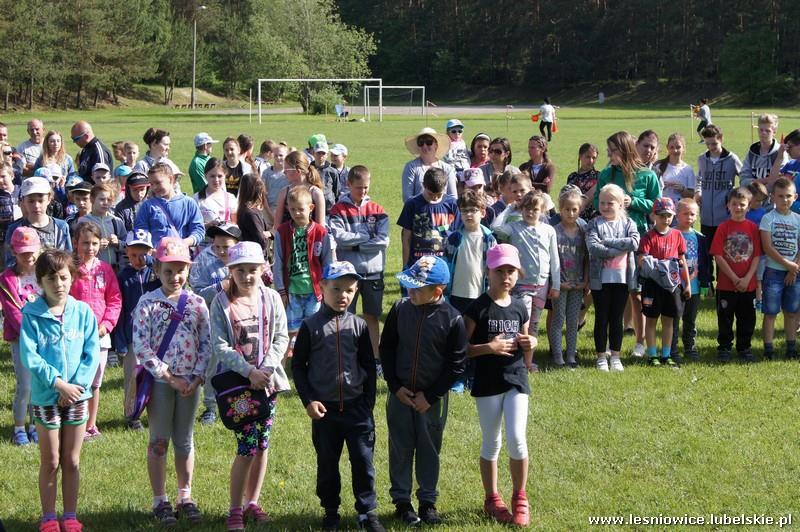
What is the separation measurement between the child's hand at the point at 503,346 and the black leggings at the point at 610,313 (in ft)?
12.2

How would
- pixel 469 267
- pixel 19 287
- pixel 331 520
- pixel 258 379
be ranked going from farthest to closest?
pixel 469 267 < pixel 19 287 < pixel 331 520 < pixel 258 379

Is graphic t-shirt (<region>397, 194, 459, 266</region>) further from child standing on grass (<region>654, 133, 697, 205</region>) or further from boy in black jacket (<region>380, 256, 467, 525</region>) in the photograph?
child standing on grass (<region>654, 133, 697, 205</region>)

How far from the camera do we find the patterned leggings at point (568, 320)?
9.44 metres

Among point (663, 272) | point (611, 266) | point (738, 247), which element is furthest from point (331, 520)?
point (738, 247)

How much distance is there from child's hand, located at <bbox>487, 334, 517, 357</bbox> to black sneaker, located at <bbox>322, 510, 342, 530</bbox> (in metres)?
1.40

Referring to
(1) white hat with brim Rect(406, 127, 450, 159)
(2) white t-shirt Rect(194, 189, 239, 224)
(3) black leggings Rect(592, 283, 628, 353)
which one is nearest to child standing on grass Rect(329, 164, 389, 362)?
(2) white t-shirt Rect(194, 189, 239, 224)

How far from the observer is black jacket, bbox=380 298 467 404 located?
18.8 feet

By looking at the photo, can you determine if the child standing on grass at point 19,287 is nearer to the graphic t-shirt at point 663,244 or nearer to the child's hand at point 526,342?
the child's hand at point 526,342

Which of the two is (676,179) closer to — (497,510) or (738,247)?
(738,247)

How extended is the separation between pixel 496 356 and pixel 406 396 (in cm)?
64

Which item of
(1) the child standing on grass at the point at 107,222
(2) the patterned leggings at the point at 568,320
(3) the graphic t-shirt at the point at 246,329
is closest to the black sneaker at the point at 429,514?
(3) the graphic t-shirt at the point at 246,329

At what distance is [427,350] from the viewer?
573cm

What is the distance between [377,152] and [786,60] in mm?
60198

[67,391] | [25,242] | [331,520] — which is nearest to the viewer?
[67,391]
